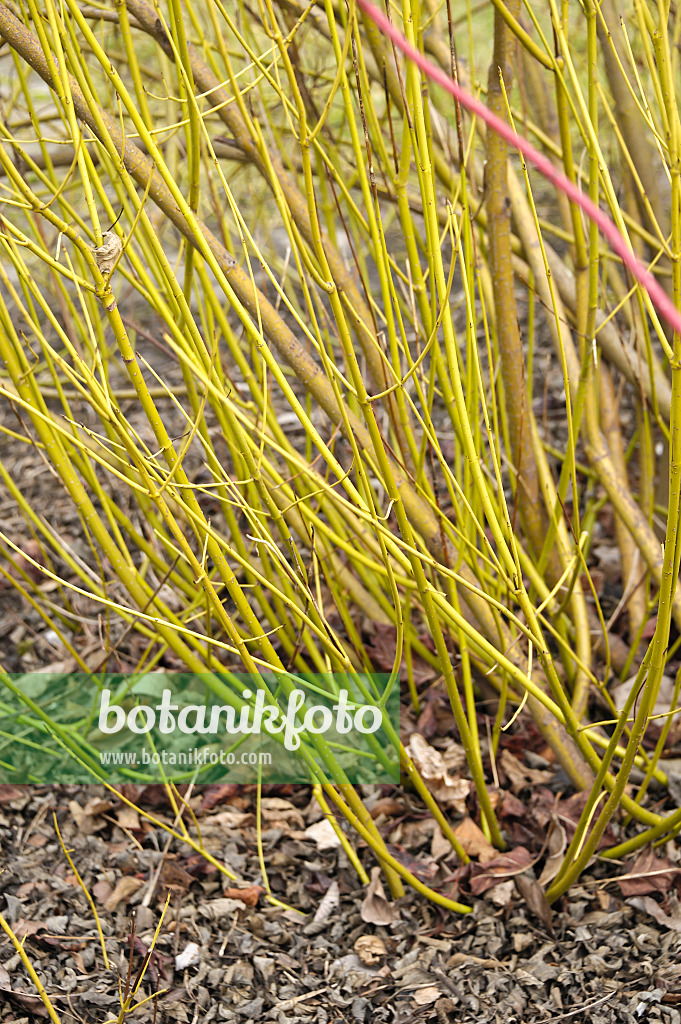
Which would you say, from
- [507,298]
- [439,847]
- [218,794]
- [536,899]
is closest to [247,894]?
[218,794]

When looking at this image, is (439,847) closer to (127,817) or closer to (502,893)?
(502,893)

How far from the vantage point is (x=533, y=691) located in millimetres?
933

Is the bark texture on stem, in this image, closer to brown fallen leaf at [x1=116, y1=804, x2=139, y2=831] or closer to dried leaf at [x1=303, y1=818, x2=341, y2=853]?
dried leaf at [x1=303, y1=818, x2=341, y2=853]

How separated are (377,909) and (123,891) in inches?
15.4

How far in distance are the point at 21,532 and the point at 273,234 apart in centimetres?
190

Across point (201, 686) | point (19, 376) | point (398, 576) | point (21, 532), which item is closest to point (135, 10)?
point (19, 376)

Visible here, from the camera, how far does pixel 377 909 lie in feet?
4.08

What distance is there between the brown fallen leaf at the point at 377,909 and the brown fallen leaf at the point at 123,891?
13.9 inches

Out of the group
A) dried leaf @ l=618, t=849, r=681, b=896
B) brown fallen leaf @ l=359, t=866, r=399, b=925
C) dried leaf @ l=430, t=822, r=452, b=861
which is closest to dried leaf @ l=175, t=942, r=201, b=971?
brown fallen leaf @ l=359, t=866, r=399, b=925

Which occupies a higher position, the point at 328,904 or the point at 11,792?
the point at 11,792

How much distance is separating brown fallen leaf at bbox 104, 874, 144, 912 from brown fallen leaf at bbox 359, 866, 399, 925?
0.35m

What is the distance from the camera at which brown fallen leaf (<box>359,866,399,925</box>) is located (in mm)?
1230

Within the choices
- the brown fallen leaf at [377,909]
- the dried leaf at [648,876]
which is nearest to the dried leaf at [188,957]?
the brown fallen leaf at [377,909]

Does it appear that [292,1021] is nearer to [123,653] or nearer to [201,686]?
[201,686]
